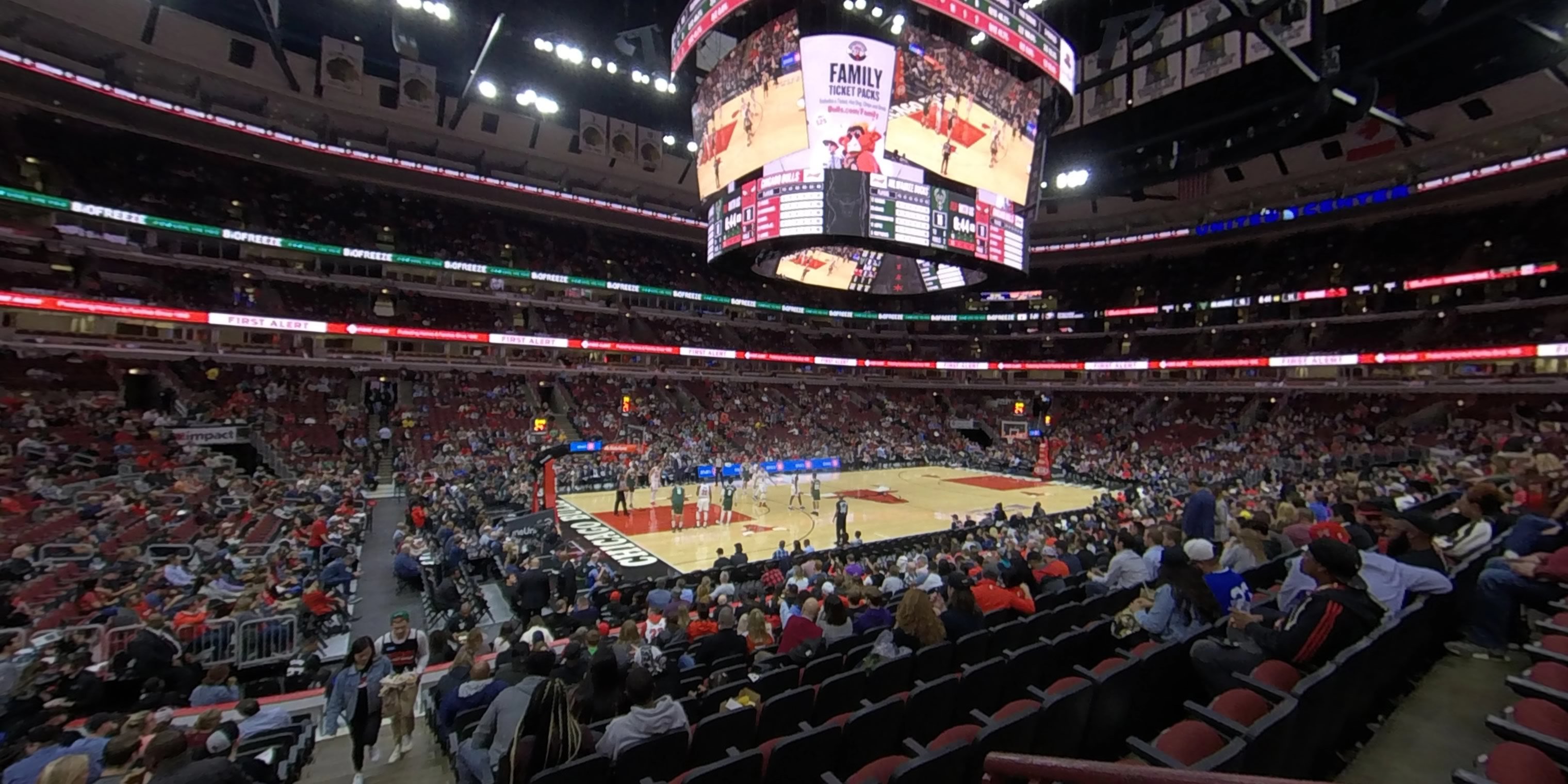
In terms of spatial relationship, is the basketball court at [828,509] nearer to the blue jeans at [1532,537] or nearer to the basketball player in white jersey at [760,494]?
the basketball player in white jersey at [760,494]

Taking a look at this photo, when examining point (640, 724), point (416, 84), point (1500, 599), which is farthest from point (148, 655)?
point (416, 84)

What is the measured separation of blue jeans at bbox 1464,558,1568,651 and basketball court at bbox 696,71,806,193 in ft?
38.8

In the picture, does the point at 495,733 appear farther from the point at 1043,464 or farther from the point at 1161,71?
the point at 1043,464

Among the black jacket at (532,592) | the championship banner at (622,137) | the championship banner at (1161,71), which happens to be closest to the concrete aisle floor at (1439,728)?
the black jacket at (532,592)

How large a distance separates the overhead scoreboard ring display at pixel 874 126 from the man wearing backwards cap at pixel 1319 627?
10279mm

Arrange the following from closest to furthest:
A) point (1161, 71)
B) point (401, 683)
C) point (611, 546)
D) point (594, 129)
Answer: point (401, 683), point (611, 546), point (1161, 71), point (594, 129)

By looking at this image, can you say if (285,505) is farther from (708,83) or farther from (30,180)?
(30,180)

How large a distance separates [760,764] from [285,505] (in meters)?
18.2

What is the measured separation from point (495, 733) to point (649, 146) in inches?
1254

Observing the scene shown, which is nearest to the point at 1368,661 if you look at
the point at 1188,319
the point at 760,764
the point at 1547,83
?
the point at 760,764

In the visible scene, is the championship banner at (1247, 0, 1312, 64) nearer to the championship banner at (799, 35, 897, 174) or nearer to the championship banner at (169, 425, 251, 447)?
the championship banner at (799, 35, 897, 174)

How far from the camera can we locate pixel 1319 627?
12.8 feet

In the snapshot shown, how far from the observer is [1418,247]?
33219mm

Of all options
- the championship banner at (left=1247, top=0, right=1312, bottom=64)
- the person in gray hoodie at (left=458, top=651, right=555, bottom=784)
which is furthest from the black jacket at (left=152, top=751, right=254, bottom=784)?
the championship banner at (left=1247, top=0, right=1312, bottom=64)
